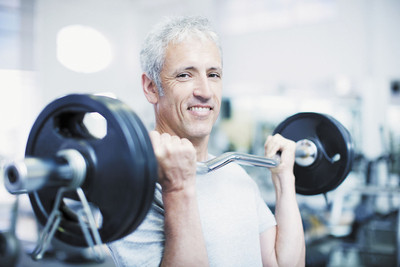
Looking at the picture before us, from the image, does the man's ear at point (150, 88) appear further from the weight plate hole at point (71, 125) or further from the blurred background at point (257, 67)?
the blurred background at point (257, 67)

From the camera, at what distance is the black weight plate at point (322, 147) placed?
131 centimetres

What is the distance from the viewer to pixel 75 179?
68 centimetres

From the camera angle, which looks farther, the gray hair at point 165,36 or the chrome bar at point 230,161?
the gray hair at point 165,36

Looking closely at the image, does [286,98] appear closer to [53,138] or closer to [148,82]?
[148,82]

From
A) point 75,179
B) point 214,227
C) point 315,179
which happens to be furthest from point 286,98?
point 75,179

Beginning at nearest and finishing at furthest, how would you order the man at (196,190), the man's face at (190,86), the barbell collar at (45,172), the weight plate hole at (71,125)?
the barbell collar at (45,172)
the weight plate hole at (71,125)
the man at (196,190)
the man's face at (190,86)

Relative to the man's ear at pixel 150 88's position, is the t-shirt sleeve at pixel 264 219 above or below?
below

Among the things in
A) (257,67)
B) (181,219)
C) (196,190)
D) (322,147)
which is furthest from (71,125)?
(257,67)

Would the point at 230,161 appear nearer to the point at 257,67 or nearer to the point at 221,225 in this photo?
the point at 221,225

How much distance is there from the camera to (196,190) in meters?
1.11

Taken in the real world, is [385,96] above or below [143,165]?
above

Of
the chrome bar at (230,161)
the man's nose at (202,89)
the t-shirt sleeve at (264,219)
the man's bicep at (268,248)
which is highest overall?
the man's nose at (202,89)

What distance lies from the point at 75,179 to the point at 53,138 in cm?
14

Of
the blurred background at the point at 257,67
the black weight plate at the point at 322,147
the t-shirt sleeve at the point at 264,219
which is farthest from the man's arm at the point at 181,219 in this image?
the blurred background at the point at 257,67
